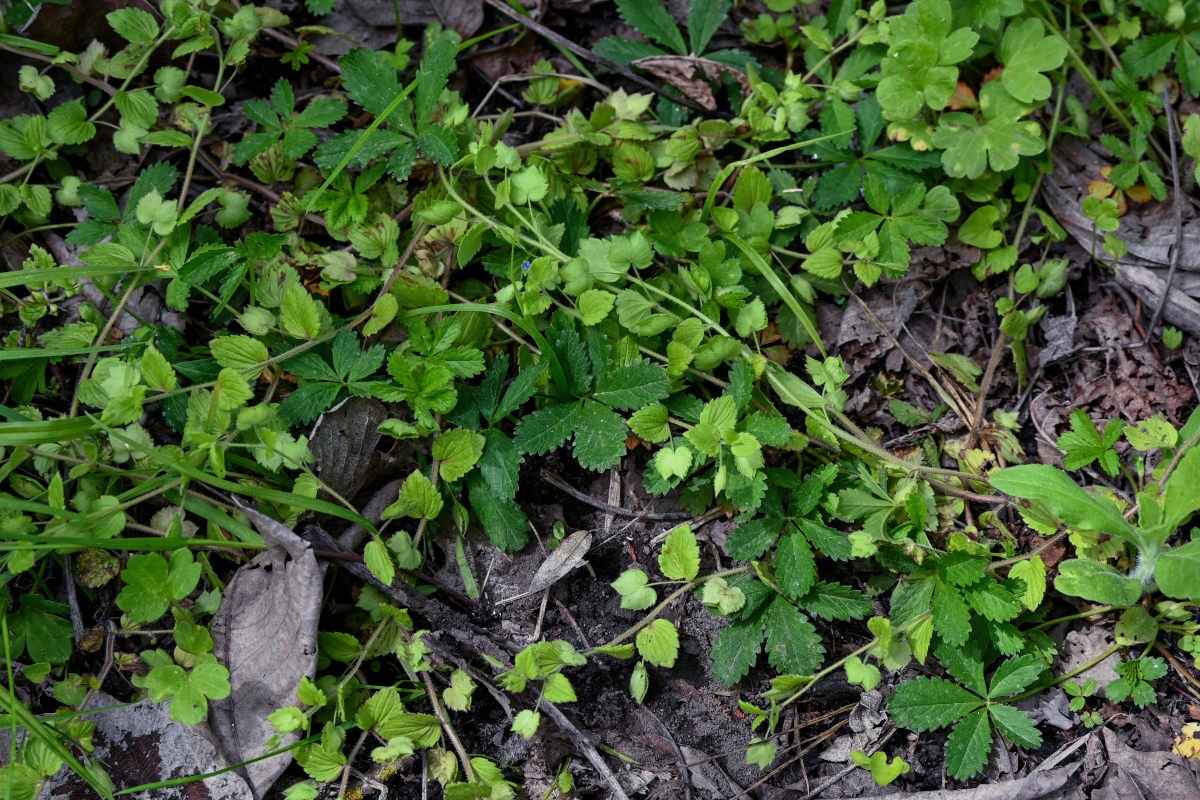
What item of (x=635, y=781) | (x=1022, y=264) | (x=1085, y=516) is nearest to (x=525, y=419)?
(x=635, y=781)

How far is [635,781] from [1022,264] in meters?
1.92

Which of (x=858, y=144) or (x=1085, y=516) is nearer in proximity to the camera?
(x=1085, y=516)

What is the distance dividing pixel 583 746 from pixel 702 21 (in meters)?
2.18

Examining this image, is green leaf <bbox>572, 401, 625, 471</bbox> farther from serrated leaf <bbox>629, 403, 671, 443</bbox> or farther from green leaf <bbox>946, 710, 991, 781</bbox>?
green leaf <bbox>946, 710, 991, 781</bbox>

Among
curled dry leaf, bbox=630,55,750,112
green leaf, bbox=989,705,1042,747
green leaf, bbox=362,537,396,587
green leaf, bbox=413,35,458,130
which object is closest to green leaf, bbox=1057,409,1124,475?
green leaf, bbox=989,705,1042,747

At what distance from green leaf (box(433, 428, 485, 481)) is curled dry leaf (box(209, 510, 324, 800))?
0.38 metres

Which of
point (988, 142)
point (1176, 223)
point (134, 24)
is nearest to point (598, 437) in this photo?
point (988, 142)

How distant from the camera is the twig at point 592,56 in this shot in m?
2.45

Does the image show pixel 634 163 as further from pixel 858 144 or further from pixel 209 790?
pixel 209 790

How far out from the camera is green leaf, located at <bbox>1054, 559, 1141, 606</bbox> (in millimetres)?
1848

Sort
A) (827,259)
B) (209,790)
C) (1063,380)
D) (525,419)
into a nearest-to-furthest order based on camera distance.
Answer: (209,790) → (525,419) → (827,259) → (1063,380)

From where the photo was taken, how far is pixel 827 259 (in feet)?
7.28

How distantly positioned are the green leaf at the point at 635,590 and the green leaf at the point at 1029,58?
1862mm

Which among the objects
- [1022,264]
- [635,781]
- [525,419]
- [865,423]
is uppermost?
[1022,264]
